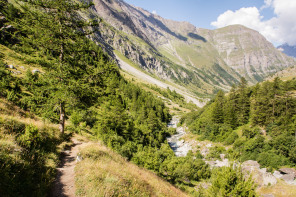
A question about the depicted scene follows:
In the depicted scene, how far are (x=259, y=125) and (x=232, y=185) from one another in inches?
2082

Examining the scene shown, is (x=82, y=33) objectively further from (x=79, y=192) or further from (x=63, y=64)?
(x=79, y=192)

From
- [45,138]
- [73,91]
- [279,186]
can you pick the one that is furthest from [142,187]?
[279,186]

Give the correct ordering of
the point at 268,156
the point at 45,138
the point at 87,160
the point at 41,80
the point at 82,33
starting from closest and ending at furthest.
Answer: the point at 87,160 → the point at 45,138 → the point at 41,80 → the point at 82,33 → the point at 268,156

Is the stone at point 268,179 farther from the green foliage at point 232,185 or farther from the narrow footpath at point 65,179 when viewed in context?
the narrow footpath at point 65,179

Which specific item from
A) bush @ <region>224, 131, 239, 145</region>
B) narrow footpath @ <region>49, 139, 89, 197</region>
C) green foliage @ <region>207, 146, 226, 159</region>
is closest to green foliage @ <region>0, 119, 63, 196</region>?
narrow footpath @ <region>49, 139, 89, 197</region>

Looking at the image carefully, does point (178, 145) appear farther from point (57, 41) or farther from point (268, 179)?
point (57, 41)

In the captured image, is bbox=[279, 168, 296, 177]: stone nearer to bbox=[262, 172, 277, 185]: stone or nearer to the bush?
bbox=[262, 172, 277, 185]: stone

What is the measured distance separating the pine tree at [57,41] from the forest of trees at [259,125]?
3117 cm

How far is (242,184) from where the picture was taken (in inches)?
437

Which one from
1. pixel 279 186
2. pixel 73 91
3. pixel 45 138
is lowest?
pixel 279 186

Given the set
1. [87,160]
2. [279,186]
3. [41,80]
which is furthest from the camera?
[279,186]

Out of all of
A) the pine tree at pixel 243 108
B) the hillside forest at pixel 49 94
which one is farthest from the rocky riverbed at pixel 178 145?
the hillside forest at pixel 49 94

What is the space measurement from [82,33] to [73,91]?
5621 millimetres

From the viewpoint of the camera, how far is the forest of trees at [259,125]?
3797 centimetres
